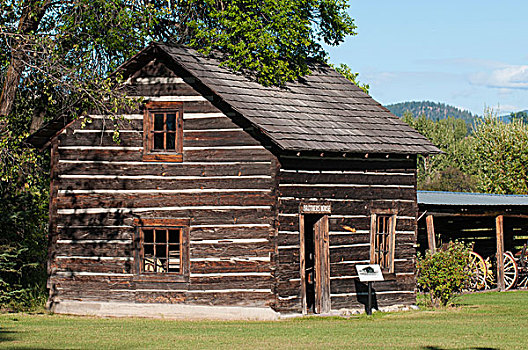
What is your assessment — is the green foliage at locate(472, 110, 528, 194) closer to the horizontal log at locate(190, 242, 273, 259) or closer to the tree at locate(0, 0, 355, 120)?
the tree at locate(0, 0, 355, 120)

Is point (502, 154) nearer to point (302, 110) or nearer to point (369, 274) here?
point (302, 110)

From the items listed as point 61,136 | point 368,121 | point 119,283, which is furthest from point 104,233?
point 368,121

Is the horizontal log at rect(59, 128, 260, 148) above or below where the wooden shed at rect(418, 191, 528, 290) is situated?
above

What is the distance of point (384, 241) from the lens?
22.4 m

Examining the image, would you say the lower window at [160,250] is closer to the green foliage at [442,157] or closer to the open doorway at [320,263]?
the open doorway at [320,263]

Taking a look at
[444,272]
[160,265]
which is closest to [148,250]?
[160,265]

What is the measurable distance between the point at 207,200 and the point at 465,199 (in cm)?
1149

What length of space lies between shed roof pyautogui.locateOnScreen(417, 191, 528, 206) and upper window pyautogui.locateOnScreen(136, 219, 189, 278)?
27.4 feet

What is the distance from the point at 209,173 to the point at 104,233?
3.06m

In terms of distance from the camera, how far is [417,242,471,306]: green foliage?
72.1 feet

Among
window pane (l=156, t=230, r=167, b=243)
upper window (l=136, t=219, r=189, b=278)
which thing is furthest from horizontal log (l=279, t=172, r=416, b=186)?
window pane (l=156, t=230, r=167, b=243)

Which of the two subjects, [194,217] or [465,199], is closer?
[194,217]

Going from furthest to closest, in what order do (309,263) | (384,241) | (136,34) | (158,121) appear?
(136,34) < (309,263) < (384,241) < (158,121)

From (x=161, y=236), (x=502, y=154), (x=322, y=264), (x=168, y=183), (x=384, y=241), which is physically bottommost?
(x=322, y=264)
